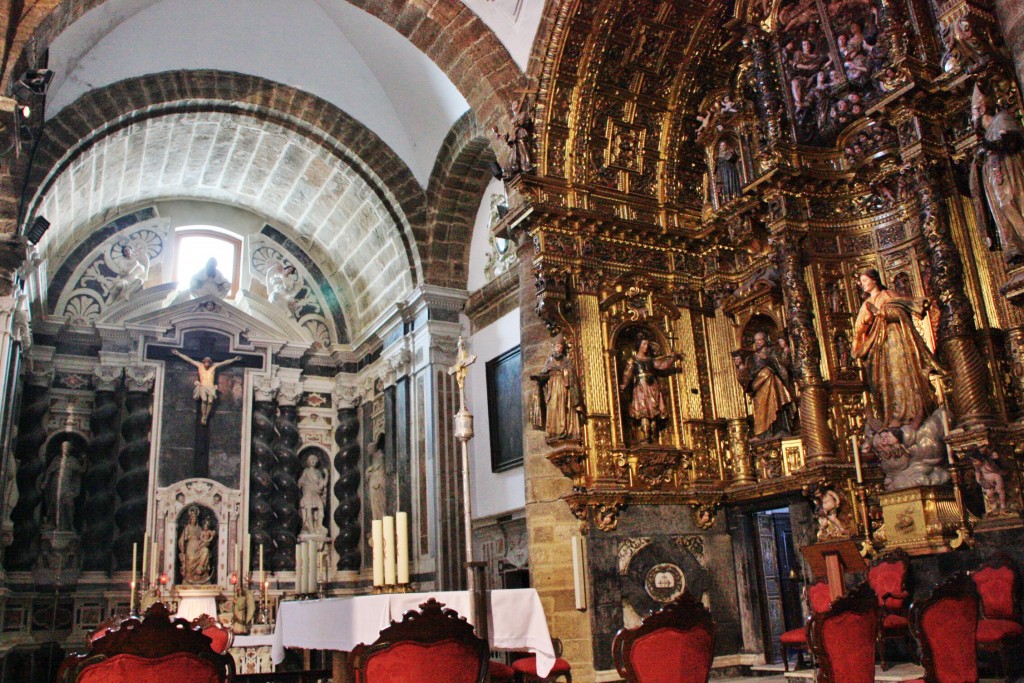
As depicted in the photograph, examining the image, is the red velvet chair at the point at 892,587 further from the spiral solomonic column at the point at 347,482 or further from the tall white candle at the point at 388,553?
the spiral solomonic column at the point at 347,482

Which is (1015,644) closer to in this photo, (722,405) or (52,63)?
(722,405)

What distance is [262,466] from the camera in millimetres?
16609

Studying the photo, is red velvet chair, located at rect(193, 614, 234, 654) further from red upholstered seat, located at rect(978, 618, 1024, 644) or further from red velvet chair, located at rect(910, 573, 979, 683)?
red upholstered seat, located at rect(978, 618, 1024, 644)

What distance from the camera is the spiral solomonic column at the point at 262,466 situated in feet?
53.0

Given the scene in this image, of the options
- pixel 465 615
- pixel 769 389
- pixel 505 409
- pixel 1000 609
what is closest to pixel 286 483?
pixel 505 409

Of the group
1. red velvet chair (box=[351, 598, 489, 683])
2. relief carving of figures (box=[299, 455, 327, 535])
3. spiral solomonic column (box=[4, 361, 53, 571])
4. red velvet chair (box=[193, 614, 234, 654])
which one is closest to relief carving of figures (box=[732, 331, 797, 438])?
red velvet chair (box=[193, 614, 234, 654])

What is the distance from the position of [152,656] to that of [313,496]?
44.6 ft

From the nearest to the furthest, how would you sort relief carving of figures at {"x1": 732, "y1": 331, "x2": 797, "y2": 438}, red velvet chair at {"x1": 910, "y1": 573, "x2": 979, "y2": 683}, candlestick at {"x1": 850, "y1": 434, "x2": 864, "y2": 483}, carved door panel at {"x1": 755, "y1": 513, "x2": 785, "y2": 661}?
red velvet chair at {"x1": 910, "y1": 573, "x2": 979, "y2": 683}
candlestick at {"x1": 850, "y1": 434, "x2": 864, "y2": 483}
relief carving of figures at {"x1": 732, "y1": 331, "x2": 797, "y2": 438}
carved door panel at {"x1": 755, "y1": 513, "x2": 785, "y2": 661}

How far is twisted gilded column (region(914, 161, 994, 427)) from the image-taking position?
8130 mm

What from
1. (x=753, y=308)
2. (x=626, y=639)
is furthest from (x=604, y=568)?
(x=626, y=639)

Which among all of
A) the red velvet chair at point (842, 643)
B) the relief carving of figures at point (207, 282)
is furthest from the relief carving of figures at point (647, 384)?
the relief carving of figures at point (207, 282)

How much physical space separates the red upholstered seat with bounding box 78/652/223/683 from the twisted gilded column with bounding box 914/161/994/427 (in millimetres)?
6991

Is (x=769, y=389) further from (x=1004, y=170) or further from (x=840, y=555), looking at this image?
(x=1004, y=170)

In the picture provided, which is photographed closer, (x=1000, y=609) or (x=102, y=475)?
(x=1000, y=609)
